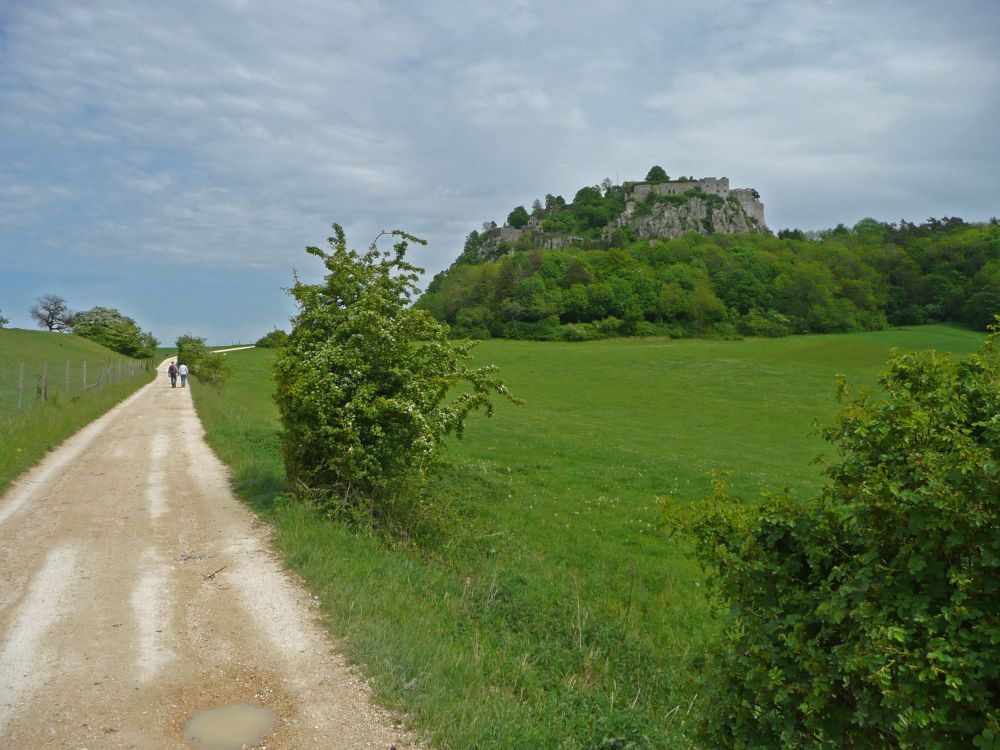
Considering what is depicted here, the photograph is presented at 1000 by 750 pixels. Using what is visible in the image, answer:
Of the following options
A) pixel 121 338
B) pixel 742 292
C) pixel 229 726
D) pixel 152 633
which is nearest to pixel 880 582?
pixel 229 726

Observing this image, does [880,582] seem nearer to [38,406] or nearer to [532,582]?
[532,582]

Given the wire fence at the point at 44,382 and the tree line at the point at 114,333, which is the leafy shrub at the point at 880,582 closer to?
the wire fence at the point at 44,382

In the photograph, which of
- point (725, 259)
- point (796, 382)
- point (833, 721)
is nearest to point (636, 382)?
point (796, 382)

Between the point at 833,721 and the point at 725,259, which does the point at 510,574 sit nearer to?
the point at 833,721

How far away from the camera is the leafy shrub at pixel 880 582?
10.6ft

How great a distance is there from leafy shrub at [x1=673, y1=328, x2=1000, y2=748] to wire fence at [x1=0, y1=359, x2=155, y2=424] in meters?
23.5

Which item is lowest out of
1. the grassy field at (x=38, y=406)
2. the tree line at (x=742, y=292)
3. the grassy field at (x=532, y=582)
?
the grassy field at (x=532, y=582)

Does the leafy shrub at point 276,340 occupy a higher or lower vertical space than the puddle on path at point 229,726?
higher

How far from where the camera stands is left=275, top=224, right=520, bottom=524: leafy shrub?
1176 cm

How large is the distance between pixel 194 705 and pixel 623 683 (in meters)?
4.71

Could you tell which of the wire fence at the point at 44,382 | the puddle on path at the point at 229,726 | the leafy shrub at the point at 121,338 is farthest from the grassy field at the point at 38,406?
the leafy shrub at the point at 121,338

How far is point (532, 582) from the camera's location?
36.4ft

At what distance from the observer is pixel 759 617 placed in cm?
425

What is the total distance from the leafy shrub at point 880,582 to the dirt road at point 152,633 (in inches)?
116
